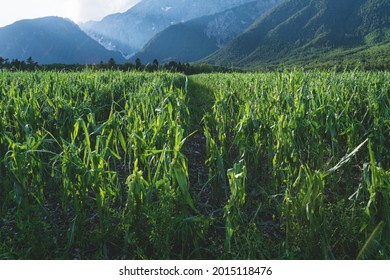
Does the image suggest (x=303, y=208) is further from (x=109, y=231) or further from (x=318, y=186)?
(x=109, y=231)

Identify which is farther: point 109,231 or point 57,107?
point 57,107

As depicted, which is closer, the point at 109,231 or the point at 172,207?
the point at 172,207

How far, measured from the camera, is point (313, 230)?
2.56m

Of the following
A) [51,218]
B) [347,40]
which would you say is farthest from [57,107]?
[347,40]

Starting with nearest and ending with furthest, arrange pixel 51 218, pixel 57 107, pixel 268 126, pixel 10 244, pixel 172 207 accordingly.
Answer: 1. pixel 172 207
2. pixel 10 244
3. pixel 51 218
4. pixel 268 126
5. pixel 57 107

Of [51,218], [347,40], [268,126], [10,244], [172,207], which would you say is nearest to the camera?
[172,207]

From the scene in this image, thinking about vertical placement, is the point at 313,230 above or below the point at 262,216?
above

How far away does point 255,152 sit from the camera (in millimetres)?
3934

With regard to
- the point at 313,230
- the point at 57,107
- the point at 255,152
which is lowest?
the point at 313,230

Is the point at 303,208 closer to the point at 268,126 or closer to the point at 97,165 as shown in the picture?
the point at 268,126

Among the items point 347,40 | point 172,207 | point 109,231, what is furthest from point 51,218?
point 347,40

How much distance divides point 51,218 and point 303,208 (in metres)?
2.27

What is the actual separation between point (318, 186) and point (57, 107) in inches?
138

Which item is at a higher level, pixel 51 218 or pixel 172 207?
pixel 172 207
